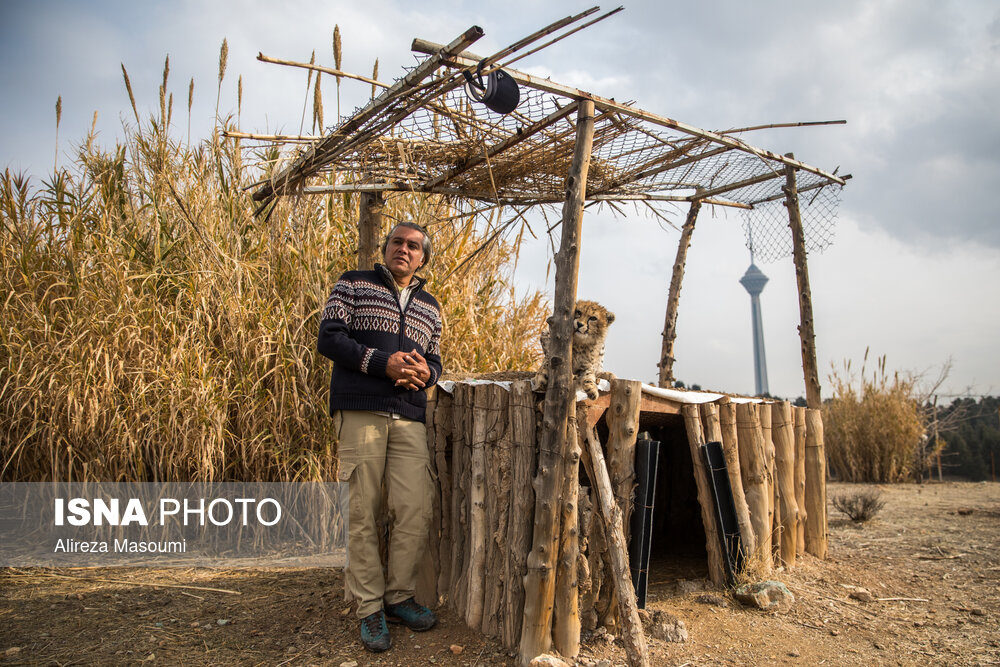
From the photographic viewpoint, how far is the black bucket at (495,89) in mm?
2664

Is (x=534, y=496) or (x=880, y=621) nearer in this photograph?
(x=534, y=496)

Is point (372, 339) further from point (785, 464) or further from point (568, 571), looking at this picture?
point (785, 464)

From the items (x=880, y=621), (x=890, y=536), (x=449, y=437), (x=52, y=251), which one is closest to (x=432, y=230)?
(x=449, y=437)

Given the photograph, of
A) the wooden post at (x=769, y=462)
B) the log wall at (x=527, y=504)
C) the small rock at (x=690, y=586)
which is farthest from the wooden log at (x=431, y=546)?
the wooden post at (x=769, y=462)

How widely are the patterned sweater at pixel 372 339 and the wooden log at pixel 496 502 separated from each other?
35cm

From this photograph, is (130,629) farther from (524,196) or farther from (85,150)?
(85,150)

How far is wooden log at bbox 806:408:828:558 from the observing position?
14.2 feet

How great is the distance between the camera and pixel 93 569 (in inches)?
159

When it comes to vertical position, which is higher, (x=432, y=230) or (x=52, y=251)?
(x=432, y=230)

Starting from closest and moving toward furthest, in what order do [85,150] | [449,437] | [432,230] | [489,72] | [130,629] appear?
[489,72], [130,629], [449,437], [85,150], [432,230]

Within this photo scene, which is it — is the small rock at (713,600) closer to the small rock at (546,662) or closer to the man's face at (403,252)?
the small rock at (546,662)

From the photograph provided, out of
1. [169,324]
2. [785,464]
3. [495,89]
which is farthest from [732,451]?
[169,324]

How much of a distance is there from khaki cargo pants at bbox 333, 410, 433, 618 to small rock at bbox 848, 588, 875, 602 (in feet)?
8.25

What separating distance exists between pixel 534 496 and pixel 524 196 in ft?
7.14
